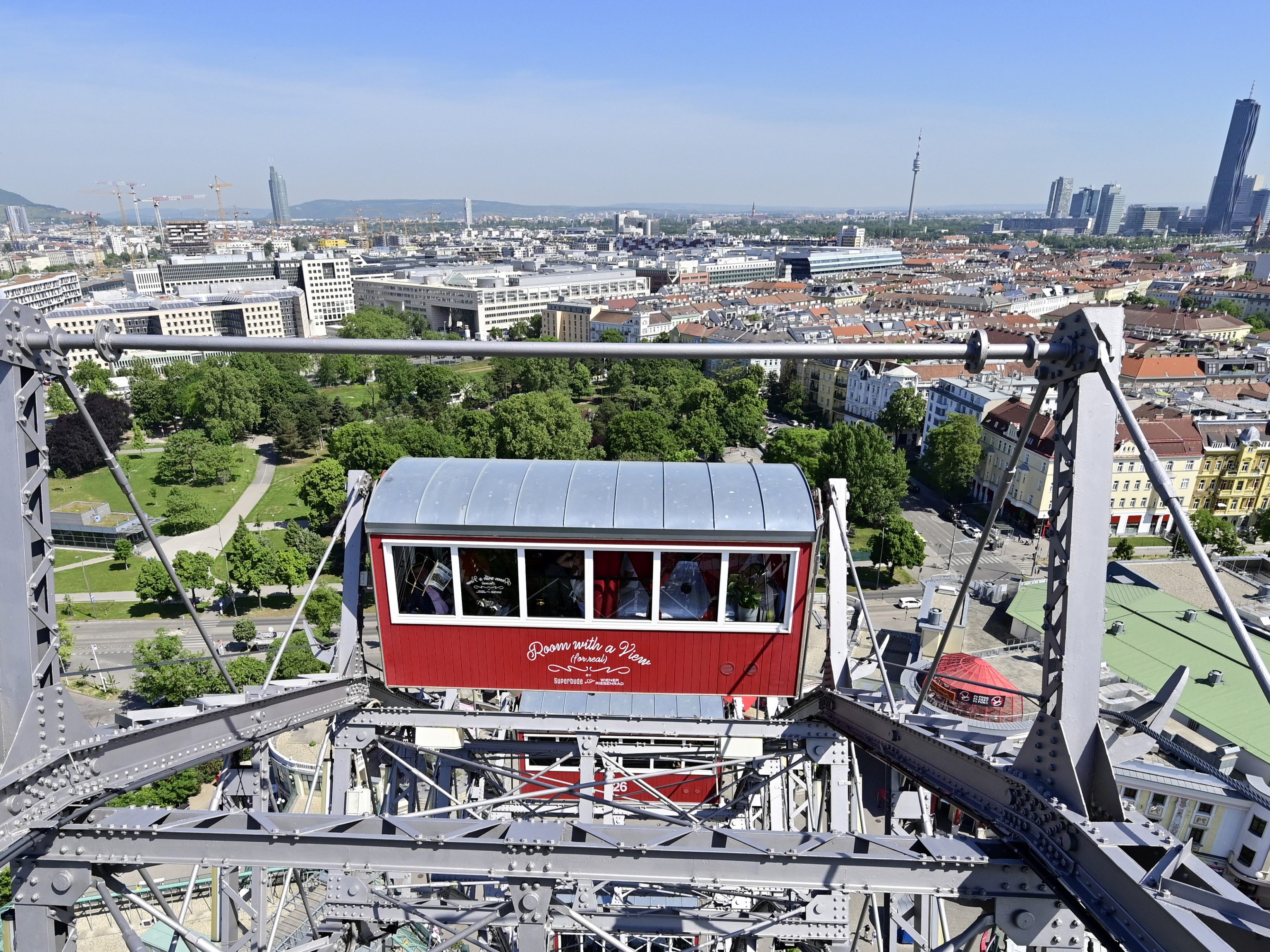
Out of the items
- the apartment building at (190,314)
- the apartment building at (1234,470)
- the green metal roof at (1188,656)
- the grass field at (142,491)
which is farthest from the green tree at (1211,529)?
the apartment building at (190,314)

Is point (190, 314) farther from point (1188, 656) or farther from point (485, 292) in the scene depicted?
point (1188, 656)

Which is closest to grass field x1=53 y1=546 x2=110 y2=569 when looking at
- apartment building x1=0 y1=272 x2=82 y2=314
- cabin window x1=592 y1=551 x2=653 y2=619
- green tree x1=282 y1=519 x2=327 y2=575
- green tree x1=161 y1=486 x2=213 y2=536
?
green tree x1=161 y1=486 x2=213 y2=536

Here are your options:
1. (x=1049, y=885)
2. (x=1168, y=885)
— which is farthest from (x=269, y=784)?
(x=1168, y=885)

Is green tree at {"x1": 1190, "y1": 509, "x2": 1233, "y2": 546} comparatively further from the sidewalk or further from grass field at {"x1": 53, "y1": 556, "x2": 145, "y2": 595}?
grass field at {"x1": 53, "y1": 556, "x2": 145, "y2": 595}

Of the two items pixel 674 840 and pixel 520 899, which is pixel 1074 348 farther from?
pixel 520 899

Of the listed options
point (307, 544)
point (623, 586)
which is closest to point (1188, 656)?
point (623, 586)
